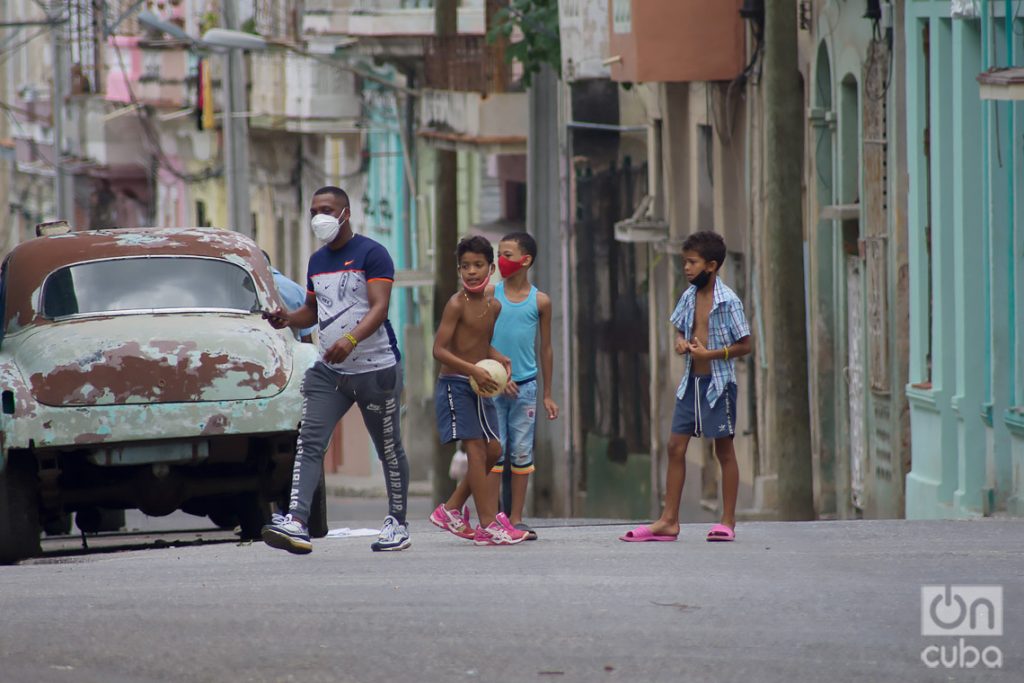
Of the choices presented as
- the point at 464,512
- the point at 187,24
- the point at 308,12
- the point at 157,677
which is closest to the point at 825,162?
the point at 464,512

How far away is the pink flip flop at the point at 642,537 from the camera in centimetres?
1260

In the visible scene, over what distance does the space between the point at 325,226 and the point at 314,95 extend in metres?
29.8

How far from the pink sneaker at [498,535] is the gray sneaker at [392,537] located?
0.41m

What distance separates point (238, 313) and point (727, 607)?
554cm

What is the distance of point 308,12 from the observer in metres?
39.0

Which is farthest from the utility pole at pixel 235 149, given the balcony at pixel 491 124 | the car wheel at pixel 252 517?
the car wheel at pixel 252 517

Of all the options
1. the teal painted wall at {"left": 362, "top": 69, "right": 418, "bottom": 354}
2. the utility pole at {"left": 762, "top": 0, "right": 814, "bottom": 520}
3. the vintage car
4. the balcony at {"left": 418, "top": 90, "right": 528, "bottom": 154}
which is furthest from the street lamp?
the vintage car

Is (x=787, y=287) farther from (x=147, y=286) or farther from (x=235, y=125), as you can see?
(x=235, y=125)

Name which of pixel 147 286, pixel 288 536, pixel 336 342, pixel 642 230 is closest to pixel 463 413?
pixel 336 342

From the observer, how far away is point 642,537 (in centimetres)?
1268

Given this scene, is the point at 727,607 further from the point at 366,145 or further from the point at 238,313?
the point at 366,145

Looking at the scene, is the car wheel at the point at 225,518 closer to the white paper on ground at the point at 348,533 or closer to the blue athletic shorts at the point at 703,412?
the white paper on ground at the point at 348,533

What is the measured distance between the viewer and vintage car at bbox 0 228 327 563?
13305 millimetres

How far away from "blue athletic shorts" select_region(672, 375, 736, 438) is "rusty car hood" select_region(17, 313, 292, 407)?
2.78 metres
